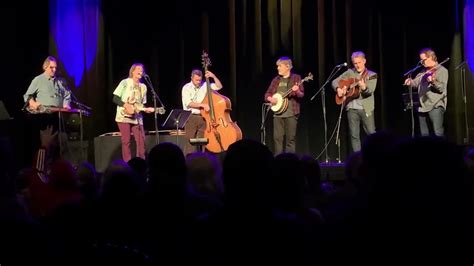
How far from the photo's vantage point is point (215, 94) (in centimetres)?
1048

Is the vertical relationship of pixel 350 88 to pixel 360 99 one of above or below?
above

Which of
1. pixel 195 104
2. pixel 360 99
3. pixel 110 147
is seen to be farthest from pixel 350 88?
Answer: pixel 110 147

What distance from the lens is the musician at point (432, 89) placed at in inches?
392

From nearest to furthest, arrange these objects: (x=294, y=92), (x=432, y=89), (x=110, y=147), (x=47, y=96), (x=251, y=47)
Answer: (x=432, y=89)
(x=47, y=96)
(x=294, y=92)
(x=110, y=147)
(x=251, y=47)

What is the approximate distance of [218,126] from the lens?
10383 millimetres

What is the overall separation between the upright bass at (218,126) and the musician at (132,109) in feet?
3.74

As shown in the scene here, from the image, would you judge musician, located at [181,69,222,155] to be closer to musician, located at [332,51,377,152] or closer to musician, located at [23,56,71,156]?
musician, located at [23,56,71,156]

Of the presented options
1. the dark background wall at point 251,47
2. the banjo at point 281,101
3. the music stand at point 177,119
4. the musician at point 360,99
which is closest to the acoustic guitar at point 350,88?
the musician at point 360,99

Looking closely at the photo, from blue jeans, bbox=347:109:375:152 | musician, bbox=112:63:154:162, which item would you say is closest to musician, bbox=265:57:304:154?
blue jeans, bbox=347:109:375:152

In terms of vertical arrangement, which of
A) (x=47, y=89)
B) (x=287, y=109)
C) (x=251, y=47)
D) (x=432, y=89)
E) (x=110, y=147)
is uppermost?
(x=251, y=47)

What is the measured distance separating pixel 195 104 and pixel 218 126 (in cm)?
57

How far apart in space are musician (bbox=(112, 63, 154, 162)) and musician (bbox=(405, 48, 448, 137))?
459 centimetres

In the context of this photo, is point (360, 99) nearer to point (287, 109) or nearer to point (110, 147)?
point (287, 109)

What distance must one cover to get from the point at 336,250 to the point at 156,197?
1170 millimetres
